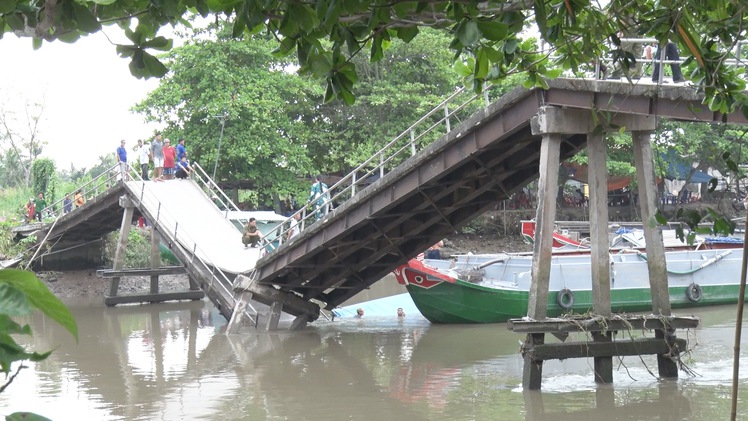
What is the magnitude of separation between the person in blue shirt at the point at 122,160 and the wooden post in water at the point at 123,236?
2.15 ft

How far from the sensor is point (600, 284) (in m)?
12.2

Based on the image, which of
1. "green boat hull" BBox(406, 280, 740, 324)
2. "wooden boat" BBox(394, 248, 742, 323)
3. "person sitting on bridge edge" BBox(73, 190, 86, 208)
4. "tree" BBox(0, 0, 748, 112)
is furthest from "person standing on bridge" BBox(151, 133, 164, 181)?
"tree" BBox(0, 0, 748, 112)

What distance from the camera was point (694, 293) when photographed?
857 inches

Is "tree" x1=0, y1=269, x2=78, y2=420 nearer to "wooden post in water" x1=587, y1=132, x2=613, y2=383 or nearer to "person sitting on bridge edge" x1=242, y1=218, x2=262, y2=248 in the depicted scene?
"wooden post in water" x1=587, y1=132, x2=613, y2=383

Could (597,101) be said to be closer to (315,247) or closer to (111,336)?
(315,247)

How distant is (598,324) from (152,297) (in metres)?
16.6

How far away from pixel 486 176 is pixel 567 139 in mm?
1613

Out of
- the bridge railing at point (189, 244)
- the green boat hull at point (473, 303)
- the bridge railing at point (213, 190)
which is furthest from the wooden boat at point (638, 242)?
the bridge railing at point (189, 244)

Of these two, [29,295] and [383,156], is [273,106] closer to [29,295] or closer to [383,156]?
[383,156]

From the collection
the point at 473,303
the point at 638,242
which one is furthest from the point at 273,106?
the point at 473,303

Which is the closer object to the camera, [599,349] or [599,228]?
[599,349]

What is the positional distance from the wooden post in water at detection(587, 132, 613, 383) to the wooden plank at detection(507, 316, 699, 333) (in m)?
0.18

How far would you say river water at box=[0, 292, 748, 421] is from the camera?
11.1 m

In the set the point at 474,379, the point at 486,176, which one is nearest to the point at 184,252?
the point at 486,176
